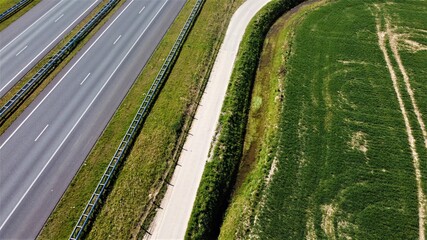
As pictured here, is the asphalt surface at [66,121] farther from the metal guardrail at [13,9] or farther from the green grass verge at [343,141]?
the green grass verge at [343,141]

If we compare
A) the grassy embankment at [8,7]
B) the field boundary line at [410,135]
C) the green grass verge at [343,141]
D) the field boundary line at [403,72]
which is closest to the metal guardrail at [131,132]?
the green grass verge at [343,141]

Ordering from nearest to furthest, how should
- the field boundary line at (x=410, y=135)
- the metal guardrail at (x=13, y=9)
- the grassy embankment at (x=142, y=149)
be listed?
the grassy embankment at (x=142, y=149)
the field boundary line at (x=410, y=135)
the metal guardrail at (x=13, y=9)

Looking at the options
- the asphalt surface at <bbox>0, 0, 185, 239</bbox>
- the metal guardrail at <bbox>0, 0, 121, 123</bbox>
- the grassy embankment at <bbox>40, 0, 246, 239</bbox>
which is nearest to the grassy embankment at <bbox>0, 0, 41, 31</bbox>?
the metal guardrail at <bbox>0, 0, 121, 123</bbox>

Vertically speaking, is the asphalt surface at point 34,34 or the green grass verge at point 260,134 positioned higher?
the asphalt surface at point 34,34

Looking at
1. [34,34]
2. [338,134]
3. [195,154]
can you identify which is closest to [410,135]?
[338,134]

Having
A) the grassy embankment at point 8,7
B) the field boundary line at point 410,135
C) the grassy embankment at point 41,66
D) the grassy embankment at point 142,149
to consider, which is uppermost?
the grassy embankment at point 8,7

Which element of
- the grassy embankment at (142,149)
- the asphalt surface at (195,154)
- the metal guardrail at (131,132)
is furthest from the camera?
the asphalt surface at (195,154)

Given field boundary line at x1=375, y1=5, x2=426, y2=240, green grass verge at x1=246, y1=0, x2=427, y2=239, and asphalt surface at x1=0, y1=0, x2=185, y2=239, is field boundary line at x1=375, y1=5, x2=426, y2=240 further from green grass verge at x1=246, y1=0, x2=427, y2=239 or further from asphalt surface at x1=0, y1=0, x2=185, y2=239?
asphalt surface at x1=0, y1=0, x2=185, y2=239
